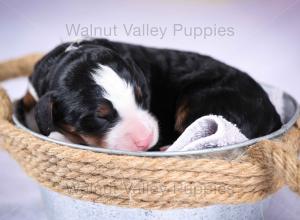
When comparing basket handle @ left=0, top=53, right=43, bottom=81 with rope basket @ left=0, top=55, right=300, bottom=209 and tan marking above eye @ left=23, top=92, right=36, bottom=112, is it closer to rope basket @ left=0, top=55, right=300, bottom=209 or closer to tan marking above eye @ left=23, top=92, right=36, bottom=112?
tan marking above eye @ left=23, top=92, right=36, bottom=112

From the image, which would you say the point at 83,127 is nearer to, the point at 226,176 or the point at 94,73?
the point at 94,73

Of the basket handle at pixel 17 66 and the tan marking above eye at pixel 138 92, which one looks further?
the basket handle at pixel 17 66

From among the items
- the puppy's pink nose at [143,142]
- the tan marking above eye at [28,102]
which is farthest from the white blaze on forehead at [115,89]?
the tan marking above eye at [28,102]

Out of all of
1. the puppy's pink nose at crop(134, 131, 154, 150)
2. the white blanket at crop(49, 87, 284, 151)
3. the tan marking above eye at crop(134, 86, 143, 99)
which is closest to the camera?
the white blanket at crop(49, 87, 284, 151)

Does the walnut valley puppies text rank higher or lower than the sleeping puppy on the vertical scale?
lower

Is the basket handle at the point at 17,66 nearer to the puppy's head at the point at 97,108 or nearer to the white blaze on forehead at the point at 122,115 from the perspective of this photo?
the puppy's head at the point at 97,108

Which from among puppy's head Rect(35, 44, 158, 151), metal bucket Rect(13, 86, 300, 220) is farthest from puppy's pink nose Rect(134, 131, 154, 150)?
metal bucket Rect(13, 86, 300, 220)

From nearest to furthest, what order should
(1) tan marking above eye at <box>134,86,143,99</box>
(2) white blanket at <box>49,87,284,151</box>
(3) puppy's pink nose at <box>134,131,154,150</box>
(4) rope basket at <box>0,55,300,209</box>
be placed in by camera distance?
(4) rope basket at <box>0,55,300,209</box> < (2) white blanket at <box>49,87,284,151</box> < (3) puppy's pink nose at <box>134,131,154,150</box> < (1) tan marking above eye at <box>134,86,143,99</box>

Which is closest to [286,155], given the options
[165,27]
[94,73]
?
[94,73]
